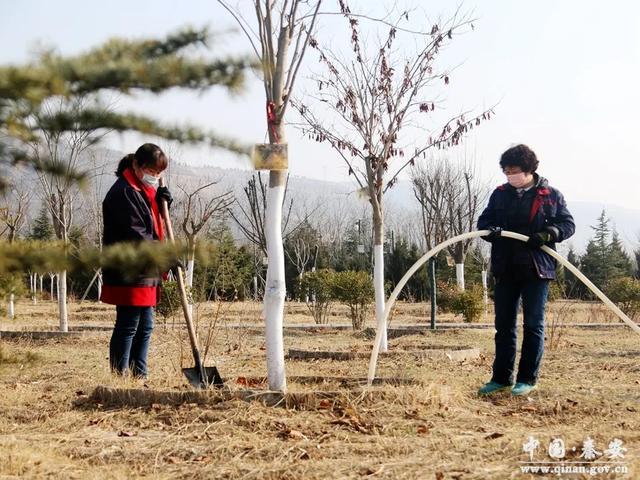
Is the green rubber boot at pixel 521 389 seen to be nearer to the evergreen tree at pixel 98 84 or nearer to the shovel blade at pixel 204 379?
the shovel blade at pixel 204 379

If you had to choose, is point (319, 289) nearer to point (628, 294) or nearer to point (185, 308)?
point (628, 294)

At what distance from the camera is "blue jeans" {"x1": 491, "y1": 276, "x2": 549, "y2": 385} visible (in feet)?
15.5

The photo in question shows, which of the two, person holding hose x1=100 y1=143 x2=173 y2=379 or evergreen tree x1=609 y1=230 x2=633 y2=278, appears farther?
evergreen tree x1=609 y1=230 x2=633 y2=278

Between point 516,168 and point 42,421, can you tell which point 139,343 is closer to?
point 42,421

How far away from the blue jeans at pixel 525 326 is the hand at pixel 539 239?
25cm

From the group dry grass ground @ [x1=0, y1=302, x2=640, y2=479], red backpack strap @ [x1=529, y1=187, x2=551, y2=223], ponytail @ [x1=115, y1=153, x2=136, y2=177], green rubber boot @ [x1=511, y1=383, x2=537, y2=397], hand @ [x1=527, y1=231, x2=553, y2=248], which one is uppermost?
ponytail @ [x1=115, y1=153, x2=136, y2=177]

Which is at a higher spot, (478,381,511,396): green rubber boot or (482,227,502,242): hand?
(482,227,502,242): hand

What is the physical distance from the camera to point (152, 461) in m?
3.10

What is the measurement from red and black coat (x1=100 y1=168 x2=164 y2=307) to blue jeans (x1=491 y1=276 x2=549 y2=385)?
2.25m

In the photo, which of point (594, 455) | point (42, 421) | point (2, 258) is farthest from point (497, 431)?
point (2, 258)

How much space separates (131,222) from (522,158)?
2495 millimetres

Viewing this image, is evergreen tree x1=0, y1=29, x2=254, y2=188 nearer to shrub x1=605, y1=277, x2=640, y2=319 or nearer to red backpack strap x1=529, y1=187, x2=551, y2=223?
red backpack strap x1=529, y1=187, x2=551, y2=223

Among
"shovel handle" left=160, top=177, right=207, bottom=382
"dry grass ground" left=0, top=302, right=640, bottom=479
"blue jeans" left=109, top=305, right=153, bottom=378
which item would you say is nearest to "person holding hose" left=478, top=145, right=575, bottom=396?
"dry grass ground" left=0, top=302, right=640, bottom=479

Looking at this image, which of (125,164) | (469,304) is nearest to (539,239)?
(125,164)
